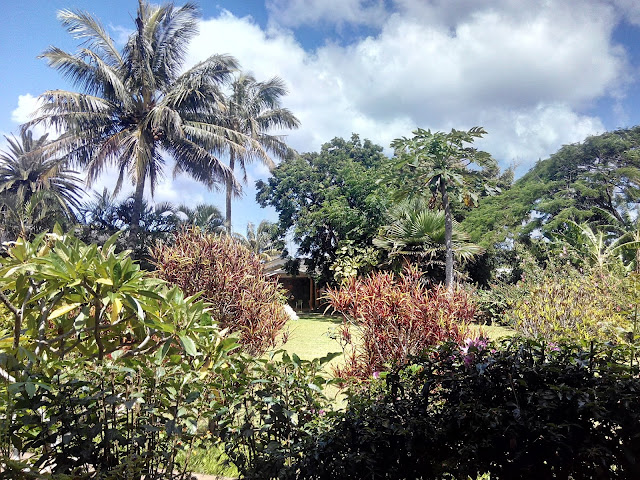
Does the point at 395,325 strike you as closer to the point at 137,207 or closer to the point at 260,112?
the point at 137,207

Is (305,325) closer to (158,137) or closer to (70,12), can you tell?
(158,137)

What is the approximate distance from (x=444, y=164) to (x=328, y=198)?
945 centimetres

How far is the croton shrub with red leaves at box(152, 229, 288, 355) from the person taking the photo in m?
5.59

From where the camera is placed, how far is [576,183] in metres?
21.1

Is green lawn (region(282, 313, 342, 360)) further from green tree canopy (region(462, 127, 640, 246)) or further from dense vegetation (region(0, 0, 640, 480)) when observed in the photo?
green tree canopy (region(462, 127, 640, 246))

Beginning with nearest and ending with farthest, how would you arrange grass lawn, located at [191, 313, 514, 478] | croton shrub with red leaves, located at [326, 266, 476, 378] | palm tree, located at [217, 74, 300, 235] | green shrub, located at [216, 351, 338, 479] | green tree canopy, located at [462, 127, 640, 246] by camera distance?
green shrub, located at [216, 351, 338, 479]
grass lawn, located at [191, 313, 514, 478]
croton shrub with red leaves, located at [326, 266, 476, 378]
green tree canopy, located at [462, 127, 640, 246]
palm tree, located at [217, 74, 300, 235]

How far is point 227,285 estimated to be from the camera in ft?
19.0

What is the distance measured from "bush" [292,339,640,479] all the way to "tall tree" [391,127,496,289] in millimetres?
8631

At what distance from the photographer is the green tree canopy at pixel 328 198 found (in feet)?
60.2

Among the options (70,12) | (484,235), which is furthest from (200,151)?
(484,235)

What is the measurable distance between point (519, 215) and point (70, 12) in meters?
21.0

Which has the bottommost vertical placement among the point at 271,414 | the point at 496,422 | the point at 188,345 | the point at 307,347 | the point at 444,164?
the point at 307,347

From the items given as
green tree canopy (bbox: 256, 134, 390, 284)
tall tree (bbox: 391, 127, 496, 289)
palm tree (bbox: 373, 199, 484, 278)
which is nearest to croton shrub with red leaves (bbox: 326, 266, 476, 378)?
tall tree (bbox: 391, 127, 496, 289)

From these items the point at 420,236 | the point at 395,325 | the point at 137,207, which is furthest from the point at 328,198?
the point at 395,325
